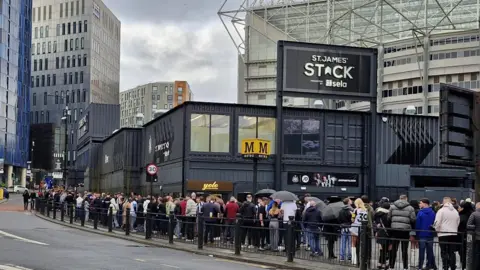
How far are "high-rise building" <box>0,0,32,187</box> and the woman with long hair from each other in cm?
9982

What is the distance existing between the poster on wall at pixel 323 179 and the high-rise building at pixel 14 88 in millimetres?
78386

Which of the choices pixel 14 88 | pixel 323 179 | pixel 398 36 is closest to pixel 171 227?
pixel 323 179

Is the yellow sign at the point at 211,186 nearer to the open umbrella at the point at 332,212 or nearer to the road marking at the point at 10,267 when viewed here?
the open umbrella at the point at 332,212

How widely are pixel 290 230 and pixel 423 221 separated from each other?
3370 millimetres

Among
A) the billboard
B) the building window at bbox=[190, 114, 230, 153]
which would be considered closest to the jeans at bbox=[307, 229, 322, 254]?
the billboard

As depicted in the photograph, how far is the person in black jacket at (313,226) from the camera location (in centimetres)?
1800

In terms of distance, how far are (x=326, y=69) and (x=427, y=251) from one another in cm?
2421

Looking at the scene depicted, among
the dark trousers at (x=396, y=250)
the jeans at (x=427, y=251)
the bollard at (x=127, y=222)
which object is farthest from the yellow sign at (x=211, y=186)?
the jeans at (x=427, y=251)

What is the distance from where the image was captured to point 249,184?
134ft

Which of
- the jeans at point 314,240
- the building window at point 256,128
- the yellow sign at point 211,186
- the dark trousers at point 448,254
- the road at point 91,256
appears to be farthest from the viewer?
the building window at point 256,128

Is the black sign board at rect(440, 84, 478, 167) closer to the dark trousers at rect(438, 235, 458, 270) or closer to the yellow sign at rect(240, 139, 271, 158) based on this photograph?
the dark trousers at rect(438, 235, 458, 270)

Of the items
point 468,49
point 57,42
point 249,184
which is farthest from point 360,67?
point 57,42

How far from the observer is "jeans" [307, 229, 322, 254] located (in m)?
18.0

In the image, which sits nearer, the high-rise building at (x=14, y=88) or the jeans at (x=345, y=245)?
the jeans at (x=345, y=245)
